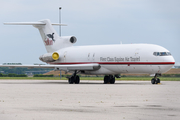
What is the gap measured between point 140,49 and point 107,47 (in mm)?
4516

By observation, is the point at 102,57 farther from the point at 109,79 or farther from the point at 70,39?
the point at 70,39

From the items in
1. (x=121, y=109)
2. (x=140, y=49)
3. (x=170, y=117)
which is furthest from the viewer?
(x=140, y=49)

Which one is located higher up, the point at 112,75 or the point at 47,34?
the point at 47,34

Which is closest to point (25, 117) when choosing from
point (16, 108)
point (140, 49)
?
point (16, 108)

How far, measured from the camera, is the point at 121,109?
12.0 meters

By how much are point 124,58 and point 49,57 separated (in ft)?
36.1

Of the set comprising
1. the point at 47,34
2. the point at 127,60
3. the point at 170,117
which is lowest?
the point at 170,117

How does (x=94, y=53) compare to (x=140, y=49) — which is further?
(x=94, y=53)

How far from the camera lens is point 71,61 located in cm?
3956

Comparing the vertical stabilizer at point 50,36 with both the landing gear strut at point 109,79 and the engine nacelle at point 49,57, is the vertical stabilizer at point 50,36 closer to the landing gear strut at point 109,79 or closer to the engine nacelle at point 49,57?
the engine nacelle at point 49,57

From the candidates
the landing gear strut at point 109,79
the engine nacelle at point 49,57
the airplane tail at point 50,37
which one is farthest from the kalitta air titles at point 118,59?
the airplane tail at point 50,37

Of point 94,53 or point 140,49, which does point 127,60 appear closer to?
point 140,49

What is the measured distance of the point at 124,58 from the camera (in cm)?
3359

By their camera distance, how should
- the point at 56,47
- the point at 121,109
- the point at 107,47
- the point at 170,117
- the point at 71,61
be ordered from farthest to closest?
the point at 56,47 → the point at 71,61 → the point at 107,47 → the point at 121,109 → the point at 170,117
